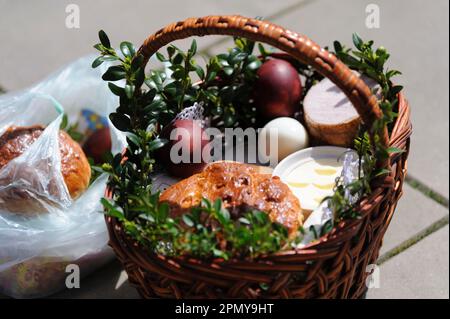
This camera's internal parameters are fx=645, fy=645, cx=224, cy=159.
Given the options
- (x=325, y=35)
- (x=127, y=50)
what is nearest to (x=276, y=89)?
(x=127, y=50)

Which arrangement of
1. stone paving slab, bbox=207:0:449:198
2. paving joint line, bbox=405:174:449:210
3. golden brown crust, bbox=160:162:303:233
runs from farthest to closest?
1. stone paving slab, bbox=207:0:449:198
2. paving joint line, bbox=405:174:449:210
3. golden brown crust, bbox=160:162:303:233

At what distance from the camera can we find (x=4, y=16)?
3.29 meters

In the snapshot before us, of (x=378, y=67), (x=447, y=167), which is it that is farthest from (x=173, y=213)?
(x=447, y=167)

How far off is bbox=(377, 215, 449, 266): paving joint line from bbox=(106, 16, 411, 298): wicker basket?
56cm

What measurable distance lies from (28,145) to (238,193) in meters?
0.74

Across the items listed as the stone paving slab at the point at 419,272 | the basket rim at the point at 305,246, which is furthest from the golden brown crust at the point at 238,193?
the stone paving slab at the point at 419,272

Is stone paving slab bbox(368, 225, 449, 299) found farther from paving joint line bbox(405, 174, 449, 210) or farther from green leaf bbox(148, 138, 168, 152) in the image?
green leaf bbox(148, 138, 168, 152)

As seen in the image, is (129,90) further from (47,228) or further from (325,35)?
(325,35)

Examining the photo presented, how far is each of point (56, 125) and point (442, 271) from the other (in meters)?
1.31

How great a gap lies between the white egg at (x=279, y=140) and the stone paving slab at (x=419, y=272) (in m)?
0.51

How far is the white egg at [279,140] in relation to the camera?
6.41ft

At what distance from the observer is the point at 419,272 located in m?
2.08

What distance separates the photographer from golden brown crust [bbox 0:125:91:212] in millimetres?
1878

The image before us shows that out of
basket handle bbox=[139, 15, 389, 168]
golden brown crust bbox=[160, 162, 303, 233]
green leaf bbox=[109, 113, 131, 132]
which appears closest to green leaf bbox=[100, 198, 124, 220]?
golden brown crust bbox=[160, 162, 303, 233]
